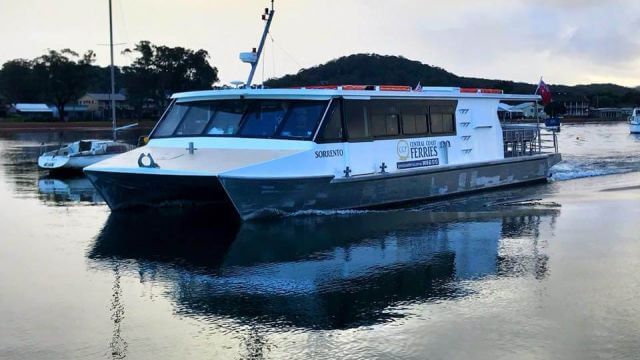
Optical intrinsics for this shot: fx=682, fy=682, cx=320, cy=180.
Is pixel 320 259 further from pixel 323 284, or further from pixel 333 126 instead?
pixel 333 126

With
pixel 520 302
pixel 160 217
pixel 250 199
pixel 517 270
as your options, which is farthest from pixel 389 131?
pixel 520 302

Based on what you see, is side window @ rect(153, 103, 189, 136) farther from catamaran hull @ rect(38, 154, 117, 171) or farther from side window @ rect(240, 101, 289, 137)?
catamaran hull @ rect(38, 154, 117, 171)

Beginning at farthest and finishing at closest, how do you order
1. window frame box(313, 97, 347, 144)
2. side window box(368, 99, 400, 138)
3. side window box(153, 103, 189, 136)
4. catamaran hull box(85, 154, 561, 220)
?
side window box(153, 103, 189, 136) → side window box(368, 99, 400, 138) → window frame box(313, 97, 347, 144) → catamaran hull box(85, 154, 561, 220)

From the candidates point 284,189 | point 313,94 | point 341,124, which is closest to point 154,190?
point 284,189

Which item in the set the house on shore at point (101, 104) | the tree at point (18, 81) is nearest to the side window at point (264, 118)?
the tree at point (18, 81)

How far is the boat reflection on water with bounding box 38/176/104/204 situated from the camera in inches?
641

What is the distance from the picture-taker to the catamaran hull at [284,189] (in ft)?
40.2

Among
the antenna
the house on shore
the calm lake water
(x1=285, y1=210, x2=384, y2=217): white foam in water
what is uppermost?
the house on shore

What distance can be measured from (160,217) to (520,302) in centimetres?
823

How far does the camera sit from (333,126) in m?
13.7

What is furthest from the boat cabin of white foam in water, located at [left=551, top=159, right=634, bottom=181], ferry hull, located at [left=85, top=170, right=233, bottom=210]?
white foam in water, located at [left=551, top=159, right=634, bottom=181]

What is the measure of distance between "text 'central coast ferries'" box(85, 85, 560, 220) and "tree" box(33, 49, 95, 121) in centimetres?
7542

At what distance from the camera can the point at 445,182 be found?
54.1 ft

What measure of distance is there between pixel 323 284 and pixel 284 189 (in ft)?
14.6
